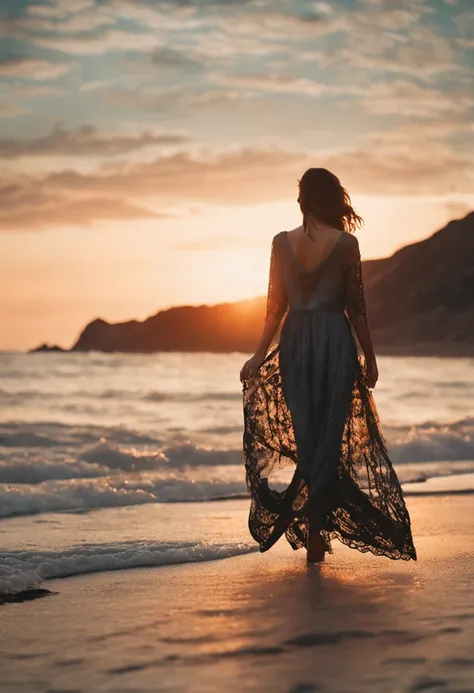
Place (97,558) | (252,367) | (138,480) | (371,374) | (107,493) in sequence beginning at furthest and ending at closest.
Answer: (138,480) → (107,493) → (97,558) → (252,367) → (371,374)

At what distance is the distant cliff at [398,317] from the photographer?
146 metres

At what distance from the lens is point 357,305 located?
5414mm

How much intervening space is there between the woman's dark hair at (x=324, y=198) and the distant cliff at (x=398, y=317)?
413ft

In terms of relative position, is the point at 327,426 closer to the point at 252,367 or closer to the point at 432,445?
the point at 252,367

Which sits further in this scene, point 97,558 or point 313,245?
point 97,558

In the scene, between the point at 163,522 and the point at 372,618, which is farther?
the point at 163,522

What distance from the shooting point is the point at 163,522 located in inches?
299

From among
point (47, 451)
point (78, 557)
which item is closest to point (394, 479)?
point (78, 557)

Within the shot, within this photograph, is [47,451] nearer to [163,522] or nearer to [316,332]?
[163,522]

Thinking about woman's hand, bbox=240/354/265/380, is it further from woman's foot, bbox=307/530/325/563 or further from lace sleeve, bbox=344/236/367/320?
woman's foot, bbox=307/530/325/563

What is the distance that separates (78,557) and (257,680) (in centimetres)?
263

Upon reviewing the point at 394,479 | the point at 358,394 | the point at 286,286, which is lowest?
the point at 394,479

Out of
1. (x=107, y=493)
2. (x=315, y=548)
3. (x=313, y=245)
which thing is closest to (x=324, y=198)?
(x=313, y=245)

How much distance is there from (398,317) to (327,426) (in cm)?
17225
